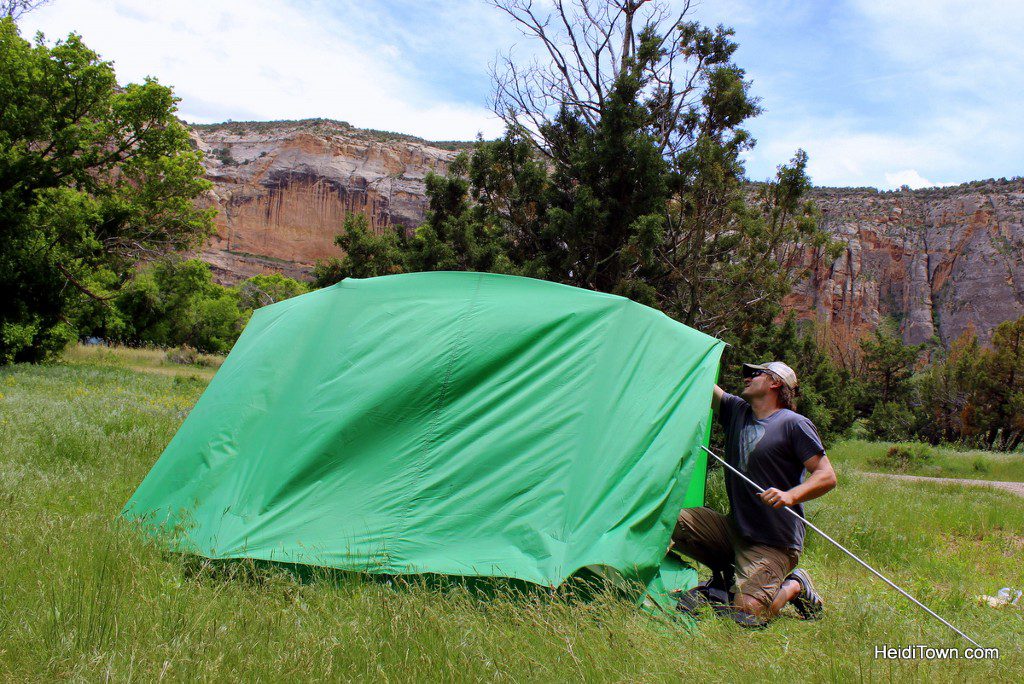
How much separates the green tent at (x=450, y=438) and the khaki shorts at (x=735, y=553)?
415mm

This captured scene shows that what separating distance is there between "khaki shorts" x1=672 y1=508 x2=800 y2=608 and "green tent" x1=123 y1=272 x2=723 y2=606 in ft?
1.36

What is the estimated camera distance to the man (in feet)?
12.2

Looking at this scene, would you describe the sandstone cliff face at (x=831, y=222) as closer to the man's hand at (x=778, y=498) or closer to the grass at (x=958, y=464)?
the grass at (x=958, y=464)

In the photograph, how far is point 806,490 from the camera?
3.62 meters

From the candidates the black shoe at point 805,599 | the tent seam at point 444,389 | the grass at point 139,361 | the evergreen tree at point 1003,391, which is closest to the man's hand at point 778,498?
the black shoe at point 805,599

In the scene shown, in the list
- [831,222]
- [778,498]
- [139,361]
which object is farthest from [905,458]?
[831,222]

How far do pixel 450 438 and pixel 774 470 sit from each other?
6.22 feet

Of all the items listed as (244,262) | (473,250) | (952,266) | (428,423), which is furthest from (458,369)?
(244,262)

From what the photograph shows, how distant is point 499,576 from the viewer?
357cm

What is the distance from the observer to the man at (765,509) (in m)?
3.71

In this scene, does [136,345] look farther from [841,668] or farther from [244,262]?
[244,262]

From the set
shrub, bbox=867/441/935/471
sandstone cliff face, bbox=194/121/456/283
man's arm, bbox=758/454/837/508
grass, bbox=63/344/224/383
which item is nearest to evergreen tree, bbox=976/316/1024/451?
shrub, bbox=867/441/935/471

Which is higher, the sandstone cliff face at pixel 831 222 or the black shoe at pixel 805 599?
the sandstone cliff face at pixel 831 222

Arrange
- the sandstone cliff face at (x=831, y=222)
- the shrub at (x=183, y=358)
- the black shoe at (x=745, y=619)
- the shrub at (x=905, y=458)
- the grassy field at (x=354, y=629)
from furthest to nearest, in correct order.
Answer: the sandstone cliff face at (x=831, y=222) < the shrub at (x=183, y=358) < the shrub at (x=905, y=458) < the black shoe at (x=745, y=619) < the grassy field at (x=354, y=629)
